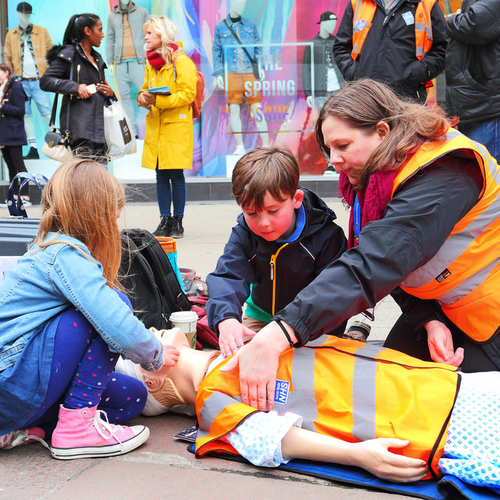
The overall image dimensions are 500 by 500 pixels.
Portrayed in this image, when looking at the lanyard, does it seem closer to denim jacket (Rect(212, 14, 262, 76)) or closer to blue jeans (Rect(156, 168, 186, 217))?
blue jeans (Rect(156, 168, 186, 217))

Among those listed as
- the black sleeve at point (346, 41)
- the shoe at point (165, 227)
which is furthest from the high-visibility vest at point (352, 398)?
the shoe at point (165, 227)

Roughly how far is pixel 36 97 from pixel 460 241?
841 centimetres

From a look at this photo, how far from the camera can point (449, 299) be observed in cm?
221

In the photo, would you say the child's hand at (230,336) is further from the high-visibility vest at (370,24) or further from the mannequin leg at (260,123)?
the mannequin leg at (260,123)

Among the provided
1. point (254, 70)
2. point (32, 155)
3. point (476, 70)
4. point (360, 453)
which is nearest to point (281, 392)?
point (360, 453)

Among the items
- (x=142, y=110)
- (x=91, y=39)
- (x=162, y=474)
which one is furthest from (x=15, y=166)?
(x=162, y=474)

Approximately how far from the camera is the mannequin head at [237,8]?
8.84m

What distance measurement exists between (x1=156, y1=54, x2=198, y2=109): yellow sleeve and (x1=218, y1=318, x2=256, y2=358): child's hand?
3.80m

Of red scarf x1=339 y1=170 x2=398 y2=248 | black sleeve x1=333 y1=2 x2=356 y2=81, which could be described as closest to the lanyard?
red scarf x1=339 y1=170 x2=398 y2=248

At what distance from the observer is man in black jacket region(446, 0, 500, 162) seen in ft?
12.0

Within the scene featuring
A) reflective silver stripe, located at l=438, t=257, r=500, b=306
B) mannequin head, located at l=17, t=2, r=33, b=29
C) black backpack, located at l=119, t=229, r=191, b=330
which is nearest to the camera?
reflective silver stripe, located at l=438, t=257, r=500, b=306

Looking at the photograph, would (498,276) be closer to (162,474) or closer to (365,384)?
(365,384)

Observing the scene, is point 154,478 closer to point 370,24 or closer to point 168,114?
point 370,24

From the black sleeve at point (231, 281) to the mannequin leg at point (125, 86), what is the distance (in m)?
6.75
